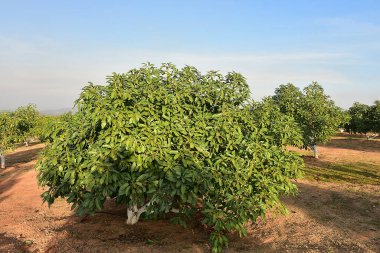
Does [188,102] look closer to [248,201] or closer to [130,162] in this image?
[130,162]

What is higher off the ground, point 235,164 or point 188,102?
point 188,102

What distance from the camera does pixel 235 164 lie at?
312 inches

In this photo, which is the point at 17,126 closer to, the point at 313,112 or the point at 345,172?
the point at 313,112

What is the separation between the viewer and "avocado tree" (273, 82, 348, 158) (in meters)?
24.7

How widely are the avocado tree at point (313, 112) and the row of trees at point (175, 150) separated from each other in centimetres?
1627

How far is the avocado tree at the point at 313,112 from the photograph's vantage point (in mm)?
24656

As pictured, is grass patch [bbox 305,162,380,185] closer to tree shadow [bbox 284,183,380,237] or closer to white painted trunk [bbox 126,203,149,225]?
tree shadow [bbox 284,183,380,237]

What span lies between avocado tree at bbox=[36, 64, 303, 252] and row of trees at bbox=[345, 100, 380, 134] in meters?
35.1

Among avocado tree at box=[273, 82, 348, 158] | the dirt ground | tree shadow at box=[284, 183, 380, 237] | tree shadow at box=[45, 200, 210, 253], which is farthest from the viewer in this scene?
avocado tree at box=[273, 82, 348, 158]

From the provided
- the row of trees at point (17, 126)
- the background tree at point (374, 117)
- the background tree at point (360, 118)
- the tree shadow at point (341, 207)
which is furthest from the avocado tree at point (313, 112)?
the row of trees at point (17, 126)

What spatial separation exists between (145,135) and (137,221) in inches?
180

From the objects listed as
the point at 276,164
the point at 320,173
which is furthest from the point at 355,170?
the point at 276,164

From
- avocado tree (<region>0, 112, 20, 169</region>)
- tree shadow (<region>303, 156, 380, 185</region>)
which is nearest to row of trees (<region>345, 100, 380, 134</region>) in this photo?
tree shadow (<region>303, 156, 380, 185</region>)

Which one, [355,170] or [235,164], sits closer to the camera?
[235,164]
